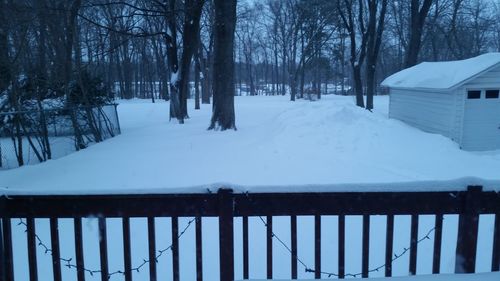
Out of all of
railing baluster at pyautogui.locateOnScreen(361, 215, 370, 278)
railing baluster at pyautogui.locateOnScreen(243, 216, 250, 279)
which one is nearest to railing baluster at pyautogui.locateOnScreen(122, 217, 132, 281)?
railing baluster at pyautogui.locateOnScreen(243, 216, 250, 279)

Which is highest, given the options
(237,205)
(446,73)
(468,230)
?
→ (446,73)

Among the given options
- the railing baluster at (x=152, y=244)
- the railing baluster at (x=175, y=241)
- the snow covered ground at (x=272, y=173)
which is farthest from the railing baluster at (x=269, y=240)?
the railing baluster at (x=152, y=244)

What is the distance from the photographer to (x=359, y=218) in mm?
7242

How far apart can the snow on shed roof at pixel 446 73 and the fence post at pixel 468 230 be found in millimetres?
13491

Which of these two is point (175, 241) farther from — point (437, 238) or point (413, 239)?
point (437, 238)

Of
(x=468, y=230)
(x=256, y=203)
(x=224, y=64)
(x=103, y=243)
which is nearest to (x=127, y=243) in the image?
(x=103, y=243)

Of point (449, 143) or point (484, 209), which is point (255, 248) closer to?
point (484, 209)

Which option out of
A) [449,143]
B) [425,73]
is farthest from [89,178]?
[425,73]

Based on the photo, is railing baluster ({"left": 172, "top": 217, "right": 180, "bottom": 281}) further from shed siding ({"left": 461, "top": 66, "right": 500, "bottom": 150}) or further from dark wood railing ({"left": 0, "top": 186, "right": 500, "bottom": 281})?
shed siding ({"left": 461, "top": 66, "right": 500, "bottom": 150})

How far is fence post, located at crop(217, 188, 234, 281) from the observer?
337cm

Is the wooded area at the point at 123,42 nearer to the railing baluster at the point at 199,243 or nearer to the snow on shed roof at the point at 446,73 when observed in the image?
the snow on shed roof at the point at 446,73

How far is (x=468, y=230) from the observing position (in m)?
3.52

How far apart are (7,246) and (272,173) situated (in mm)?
7095

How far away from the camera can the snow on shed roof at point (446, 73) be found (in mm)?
15695
